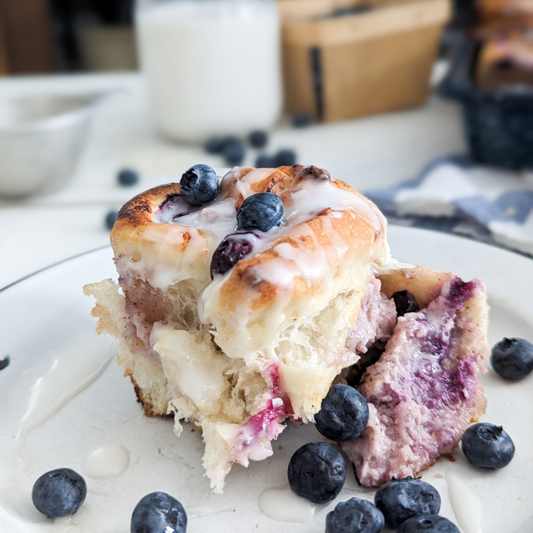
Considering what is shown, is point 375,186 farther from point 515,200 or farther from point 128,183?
point 128,183

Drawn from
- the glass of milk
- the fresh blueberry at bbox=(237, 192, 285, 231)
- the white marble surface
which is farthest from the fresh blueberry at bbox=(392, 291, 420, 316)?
the glass of milk

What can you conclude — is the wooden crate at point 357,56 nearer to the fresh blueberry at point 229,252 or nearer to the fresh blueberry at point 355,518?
the fresh blueberry at point 229,252

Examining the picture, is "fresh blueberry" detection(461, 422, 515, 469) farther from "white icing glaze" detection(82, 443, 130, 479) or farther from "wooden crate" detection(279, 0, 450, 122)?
"wooden crate" detection(279, 0, 450, 122)

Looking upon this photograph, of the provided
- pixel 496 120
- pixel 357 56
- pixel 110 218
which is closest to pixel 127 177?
pixel 110 218

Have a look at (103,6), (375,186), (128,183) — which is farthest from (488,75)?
(103,6)

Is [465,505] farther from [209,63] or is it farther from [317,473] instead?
[209,63]
